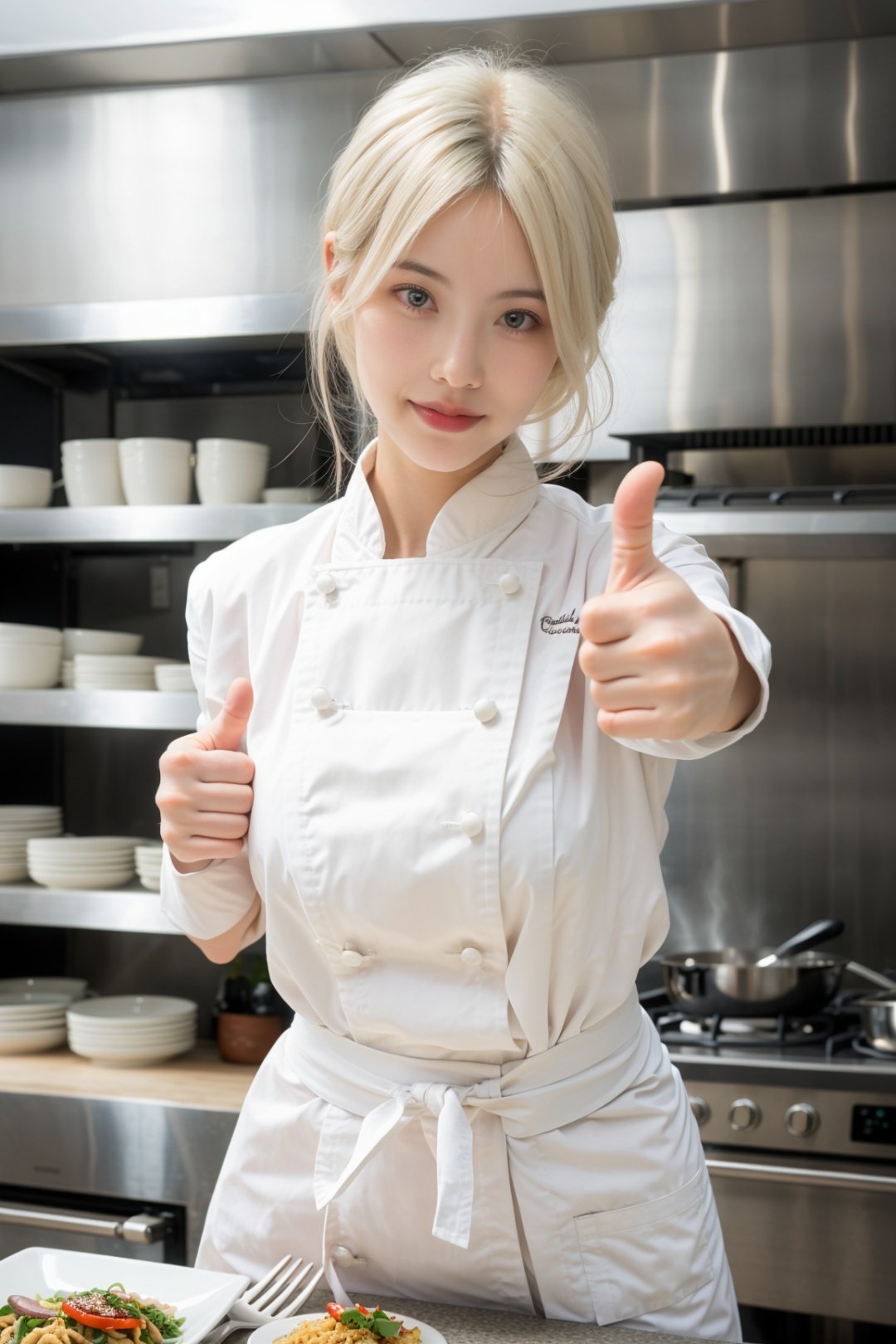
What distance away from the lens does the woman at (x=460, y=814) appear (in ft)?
3.20

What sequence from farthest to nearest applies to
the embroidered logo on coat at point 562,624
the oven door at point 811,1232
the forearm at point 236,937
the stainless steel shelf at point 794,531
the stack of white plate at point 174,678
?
the stack of white plate at point 174,678, the stainless steel shelf at point 794,531, the oven door at point 811,1232, the forearm at point 236,937, the embroidered logo on coat at point 562,624

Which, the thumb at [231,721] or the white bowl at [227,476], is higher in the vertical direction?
the white bowl at [227,476]

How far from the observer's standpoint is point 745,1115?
2.03 m

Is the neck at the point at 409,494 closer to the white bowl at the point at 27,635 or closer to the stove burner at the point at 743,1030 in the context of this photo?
the stove burner at the point at 743,1030

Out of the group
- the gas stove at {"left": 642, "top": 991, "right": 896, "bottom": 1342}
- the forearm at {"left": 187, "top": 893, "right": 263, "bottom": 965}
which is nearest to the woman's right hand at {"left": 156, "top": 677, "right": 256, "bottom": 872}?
the forearm at {"left": 187, "top": 893, "right": 263, "bottom": 965}

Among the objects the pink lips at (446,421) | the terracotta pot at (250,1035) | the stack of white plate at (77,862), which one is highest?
the pink lips at (446,421)

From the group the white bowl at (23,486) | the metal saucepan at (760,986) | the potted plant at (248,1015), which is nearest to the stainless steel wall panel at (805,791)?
the metal saucepan at (760,986)

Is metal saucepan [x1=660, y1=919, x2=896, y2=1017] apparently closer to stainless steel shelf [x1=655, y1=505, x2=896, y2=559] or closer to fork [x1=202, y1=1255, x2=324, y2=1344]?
stainless steel shelf [x1=655, y1=505, x2=896, y2=559]

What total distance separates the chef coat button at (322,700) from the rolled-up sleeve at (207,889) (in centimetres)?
11

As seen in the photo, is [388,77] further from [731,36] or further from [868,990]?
[868,990]

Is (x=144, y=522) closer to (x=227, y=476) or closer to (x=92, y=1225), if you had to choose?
(x=227, y=476)

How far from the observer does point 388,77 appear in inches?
91.4

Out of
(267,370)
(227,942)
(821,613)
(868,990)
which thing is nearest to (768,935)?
(868,990)

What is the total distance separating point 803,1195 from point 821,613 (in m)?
1.03
